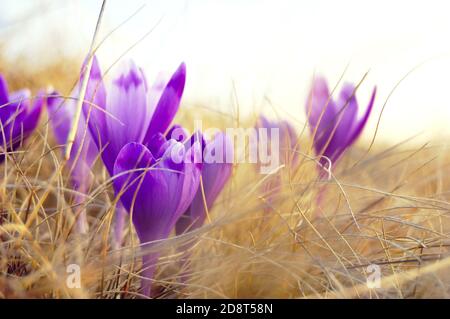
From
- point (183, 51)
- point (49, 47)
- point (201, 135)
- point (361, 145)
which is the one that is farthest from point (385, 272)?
point (49, 47)

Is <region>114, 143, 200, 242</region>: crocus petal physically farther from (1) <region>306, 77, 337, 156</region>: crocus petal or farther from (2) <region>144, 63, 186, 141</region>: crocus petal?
(1) <region>306, 77, 337, 156</region>: crocus petal

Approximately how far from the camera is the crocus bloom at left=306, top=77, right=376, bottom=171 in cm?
66

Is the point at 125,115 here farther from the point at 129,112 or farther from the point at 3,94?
the point at 3,94

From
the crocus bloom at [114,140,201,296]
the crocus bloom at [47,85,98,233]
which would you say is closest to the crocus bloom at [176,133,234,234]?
the crocus bloom at [114,140,201,296]

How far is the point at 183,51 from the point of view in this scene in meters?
0.73

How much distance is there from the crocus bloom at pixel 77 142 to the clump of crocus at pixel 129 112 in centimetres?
6

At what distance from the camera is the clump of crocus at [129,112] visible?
524 mm

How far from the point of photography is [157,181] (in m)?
0.49

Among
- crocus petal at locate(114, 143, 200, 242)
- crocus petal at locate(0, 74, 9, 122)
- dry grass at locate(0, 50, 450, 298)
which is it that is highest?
crocus petal at locate(0, 74, 9, 122)

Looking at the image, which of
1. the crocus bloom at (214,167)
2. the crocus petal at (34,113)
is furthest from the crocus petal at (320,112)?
the crocus petal at (34,113)

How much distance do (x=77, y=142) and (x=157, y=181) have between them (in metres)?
0.16

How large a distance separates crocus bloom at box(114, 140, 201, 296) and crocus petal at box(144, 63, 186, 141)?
30mm
